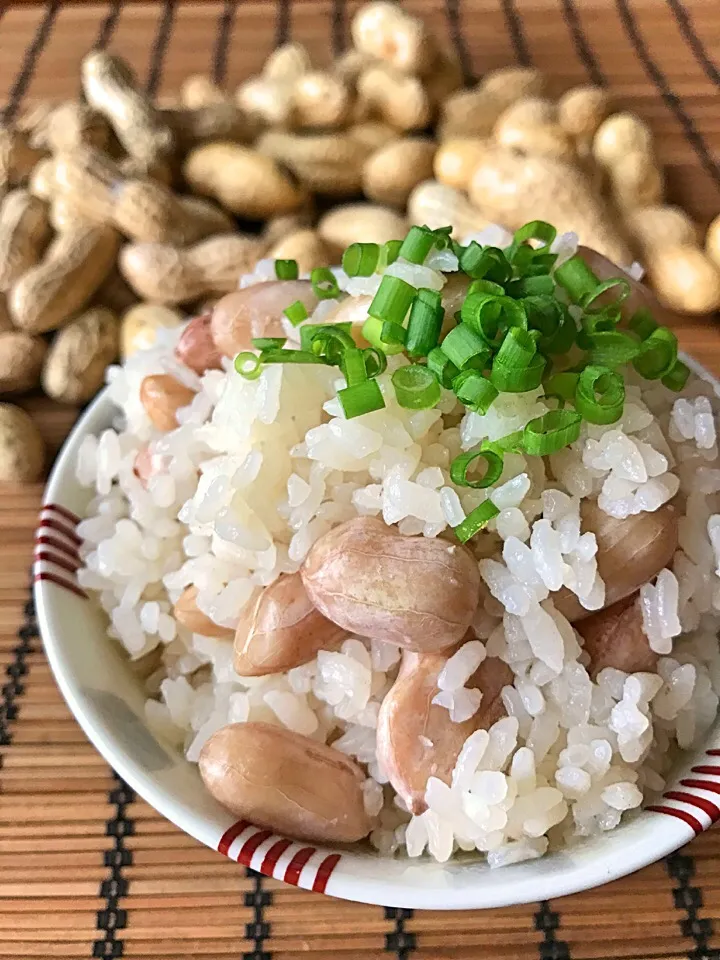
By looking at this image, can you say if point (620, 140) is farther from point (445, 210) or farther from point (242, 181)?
point (242, 181)

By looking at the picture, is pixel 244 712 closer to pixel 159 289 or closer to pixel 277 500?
pixel 277 500

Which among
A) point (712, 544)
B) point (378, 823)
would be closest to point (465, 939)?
point (378, 823)

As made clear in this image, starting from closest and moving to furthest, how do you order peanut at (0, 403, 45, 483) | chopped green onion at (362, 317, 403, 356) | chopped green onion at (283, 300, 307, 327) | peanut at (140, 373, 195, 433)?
chopped green onion at (362, 317, 403, 356)
chopped green onion at (283, 300, 307, 327)
peanut at (140, 373, 195, 433)
peanut at (0, 403, 45, 483)

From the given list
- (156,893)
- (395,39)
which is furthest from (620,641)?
(395,39)

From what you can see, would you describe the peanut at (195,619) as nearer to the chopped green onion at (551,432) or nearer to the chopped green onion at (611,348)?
the chopped green onion at (551,432)

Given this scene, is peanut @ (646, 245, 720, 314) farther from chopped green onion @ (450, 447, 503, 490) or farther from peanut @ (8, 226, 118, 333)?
peanut @ (8, 226, 118, 333)

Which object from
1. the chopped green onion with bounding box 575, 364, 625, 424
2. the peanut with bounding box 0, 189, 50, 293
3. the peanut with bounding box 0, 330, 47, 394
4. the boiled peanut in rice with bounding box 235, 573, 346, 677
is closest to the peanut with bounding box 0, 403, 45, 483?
the peanut with bounding box 0, 330, 47, 394
